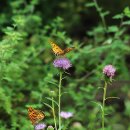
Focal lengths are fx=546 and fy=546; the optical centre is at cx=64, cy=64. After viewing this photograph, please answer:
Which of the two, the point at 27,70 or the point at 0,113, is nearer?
the point at 0,113

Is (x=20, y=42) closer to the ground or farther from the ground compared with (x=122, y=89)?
farther from the ground

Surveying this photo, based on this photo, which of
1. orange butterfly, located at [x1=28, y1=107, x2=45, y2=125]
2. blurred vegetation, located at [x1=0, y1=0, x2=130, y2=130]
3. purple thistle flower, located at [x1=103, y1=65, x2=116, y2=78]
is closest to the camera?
orange butterfly, located at [x1=28, y1=107, x2=45, y2=125]

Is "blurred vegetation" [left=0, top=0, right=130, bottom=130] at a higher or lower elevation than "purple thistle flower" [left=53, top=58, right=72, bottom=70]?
lower

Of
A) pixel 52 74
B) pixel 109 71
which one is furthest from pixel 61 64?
pixel 52 74

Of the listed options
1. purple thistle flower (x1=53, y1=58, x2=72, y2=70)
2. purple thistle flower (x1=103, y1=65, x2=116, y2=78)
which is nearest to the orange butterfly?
purple thistle flower (x1=53, y1=58, x2=72, y2=70)

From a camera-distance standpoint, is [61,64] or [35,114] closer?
[35,114]

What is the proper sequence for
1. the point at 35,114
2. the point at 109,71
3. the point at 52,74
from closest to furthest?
the point at 35,114, the point at 109,71, the point at 52,74

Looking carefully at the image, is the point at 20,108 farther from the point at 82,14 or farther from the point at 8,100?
the point at 82,14

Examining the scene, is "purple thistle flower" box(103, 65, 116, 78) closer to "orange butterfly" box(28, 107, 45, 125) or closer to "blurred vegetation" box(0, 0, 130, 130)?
"orange butterfly" box(28, 107, 45, 125)

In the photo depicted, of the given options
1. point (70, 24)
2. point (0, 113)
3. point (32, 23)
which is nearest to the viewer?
point (0, 113)

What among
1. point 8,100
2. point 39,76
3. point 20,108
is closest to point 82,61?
point 39,76

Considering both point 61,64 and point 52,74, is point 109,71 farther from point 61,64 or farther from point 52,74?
point 52,74
